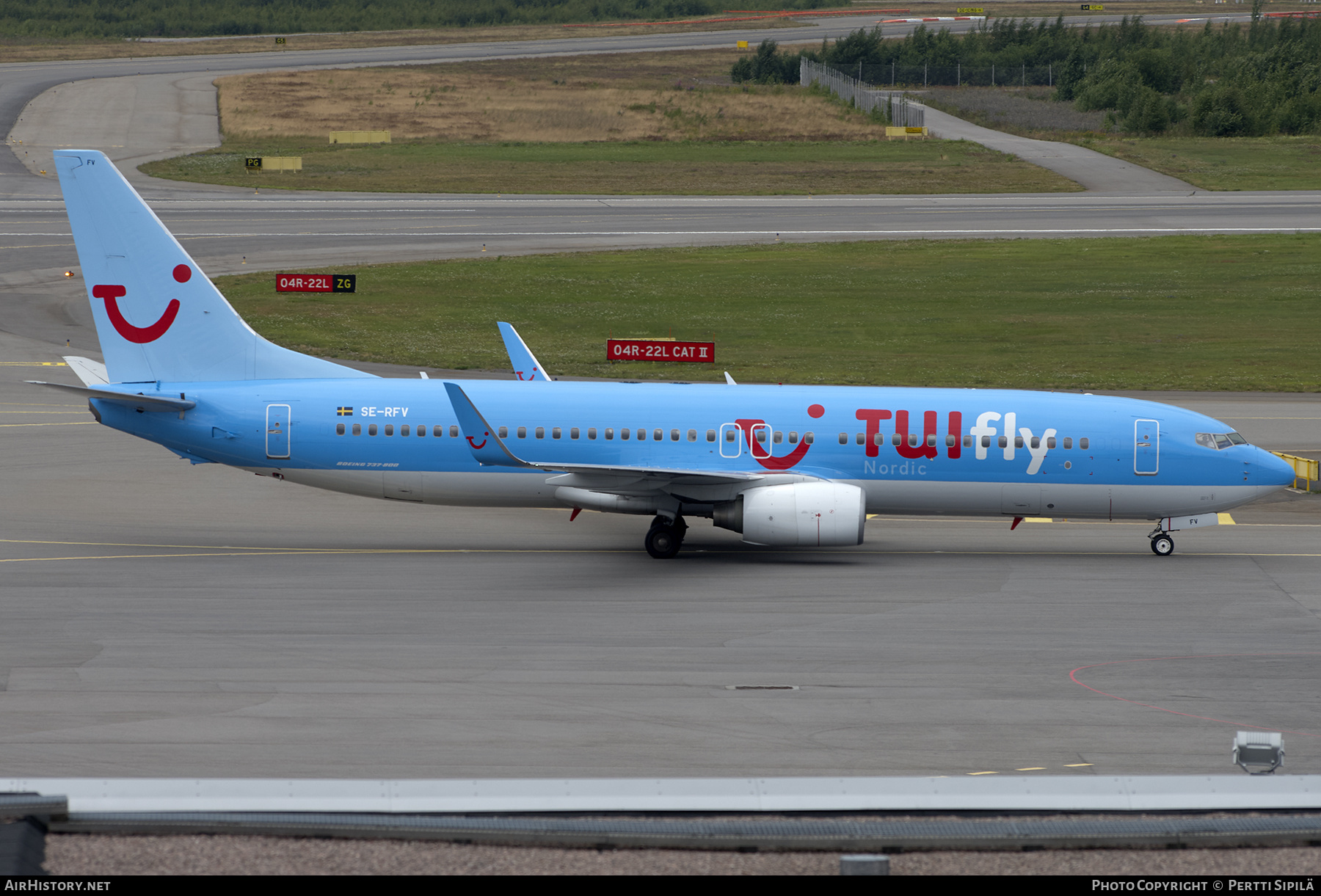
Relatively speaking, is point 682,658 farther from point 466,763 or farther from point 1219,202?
point 1219,202

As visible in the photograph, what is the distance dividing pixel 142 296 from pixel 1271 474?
95.3 ft

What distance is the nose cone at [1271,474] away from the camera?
33.7 meters

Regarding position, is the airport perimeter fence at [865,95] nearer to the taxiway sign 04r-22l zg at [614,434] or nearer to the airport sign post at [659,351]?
the airport sign post at [659,351]

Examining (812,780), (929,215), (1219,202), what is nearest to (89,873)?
(812,780)

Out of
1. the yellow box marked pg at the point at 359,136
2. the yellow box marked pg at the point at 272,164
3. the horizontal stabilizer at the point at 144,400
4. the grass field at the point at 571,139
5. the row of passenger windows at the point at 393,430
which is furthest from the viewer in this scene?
the yellow box marked pg at the point at 359,136

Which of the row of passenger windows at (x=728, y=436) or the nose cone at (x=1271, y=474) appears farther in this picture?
the nose cone at (x=1271, y=474)

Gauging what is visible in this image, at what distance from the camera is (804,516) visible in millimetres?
31578

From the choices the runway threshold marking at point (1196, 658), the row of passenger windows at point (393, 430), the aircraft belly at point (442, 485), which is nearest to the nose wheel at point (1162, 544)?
the runway threshold marking at point (1196, 658)

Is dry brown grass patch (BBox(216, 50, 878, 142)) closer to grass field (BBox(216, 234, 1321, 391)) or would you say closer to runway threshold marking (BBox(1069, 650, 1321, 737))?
grass field (BBox(216, 234, 1321, 391))

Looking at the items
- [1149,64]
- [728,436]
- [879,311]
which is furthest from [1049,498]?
[1149,64]

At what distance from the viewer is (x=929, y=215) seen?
3563 inches

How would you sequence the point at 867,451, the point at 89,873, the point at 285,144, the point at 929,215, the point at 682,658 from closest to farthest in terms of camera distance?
the point at 89,873, the point at 682,658, the point at 867,451, the point at 929,215, the point at 285,144

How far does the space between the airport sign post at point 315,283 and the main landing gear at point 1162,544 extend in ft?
146

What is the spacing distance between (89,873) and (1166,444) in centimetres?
2795
